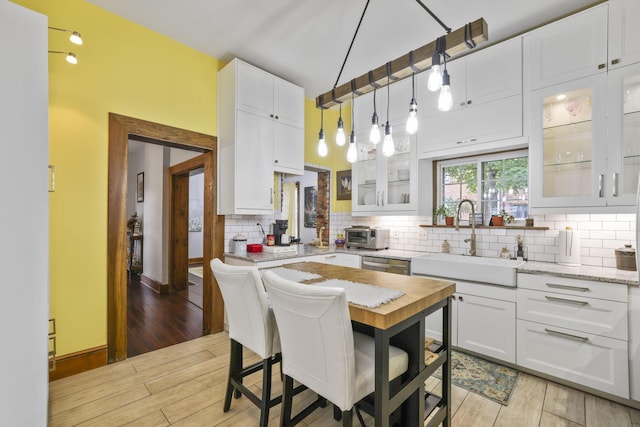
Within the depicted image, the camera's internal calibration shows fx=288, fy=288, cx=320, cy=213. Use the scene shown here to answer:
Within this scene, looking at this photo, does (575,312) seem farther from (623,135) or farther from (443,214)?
(443,214)

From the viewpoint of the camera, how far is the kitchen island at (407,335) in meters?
1.28

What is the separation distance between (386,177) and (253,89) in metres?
1.86

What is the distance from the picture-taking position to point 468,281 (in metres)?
2.60

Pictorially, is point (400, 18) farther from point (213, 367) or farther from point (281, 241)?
point (213, 367)

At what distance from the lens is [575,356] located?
209 cm

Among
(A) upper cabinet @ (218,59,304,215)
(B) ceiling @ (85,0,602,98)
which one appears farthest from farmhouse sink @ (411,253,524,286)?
(B) ceiling @ (85,0,602,98)

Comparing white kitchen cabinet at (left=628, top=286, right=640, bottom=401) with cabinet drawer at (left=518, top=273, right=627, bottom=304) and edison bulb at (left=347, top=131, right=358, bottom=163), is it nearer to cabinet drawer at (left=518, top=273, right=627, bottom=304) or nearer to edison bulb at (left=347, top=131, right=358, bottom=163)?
cabinet drawer at (left=518, top=273, right=627, bottom=304)

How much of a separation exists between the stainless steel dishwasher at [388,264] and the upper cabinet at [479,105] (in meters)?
1.23

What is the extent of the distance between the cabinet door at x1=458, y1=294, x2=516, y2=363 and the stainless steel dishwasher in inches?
22.8

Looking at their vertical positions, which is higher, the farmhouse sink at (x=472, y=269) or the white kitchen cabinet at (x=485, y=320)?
the farmhouse sink at (x=472, y=269)

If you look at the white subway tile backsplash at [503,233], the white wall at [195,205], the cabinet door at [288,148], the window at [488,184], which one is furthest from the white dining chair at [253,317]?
the white wall at [195,205]

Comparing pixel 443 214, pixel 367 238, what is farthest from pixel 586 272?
pixel 367 238

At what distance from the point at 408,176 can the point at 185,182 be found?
3732 millimetres

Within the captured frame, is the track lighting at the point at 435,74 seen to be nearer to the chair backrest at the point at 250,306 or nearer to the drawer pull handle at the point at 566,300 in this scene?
the chair backrest at the point at 250,306
